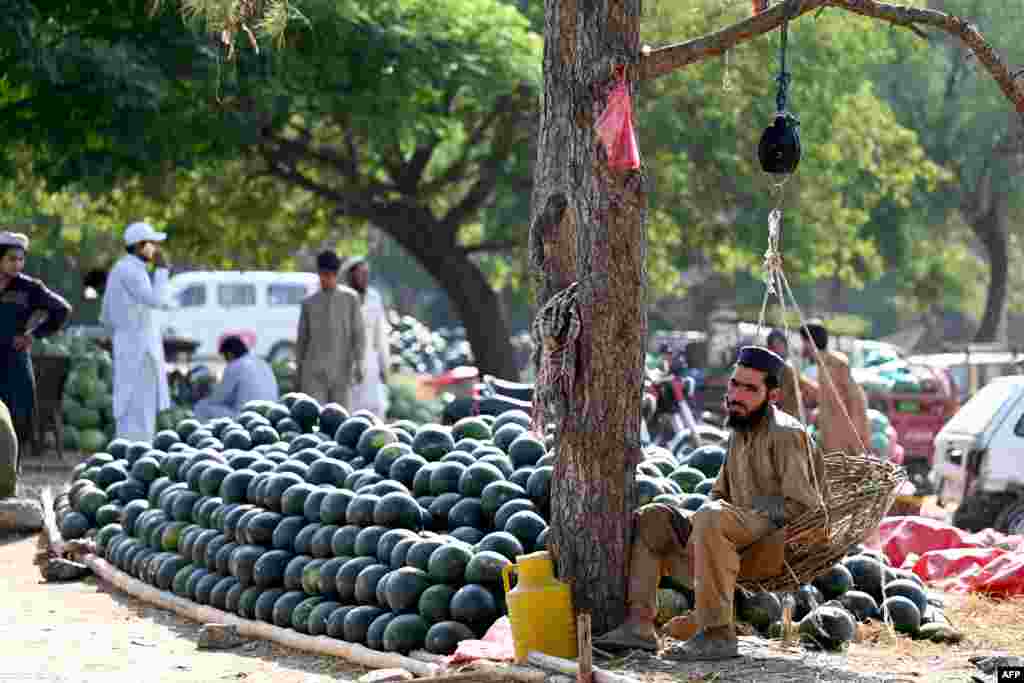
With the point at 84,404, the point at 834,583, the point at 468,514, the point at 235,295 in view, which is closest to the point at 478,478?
the point at 468,514

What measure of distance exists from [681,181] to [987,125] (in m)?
17.7

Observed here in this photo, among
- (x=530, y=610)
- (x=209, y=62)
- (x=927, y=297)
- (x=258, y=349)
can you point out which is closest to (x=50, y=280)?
(x=258, y=349)

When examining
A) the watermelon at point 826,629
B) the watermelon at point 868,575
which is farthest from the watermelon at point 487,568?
the watermelon at point 868,575

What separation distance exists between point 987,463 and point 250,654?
6658mm

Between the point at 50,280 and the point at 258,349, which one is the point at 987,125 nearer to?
the point at 258,349

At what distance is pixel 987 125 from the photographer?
3912 cm

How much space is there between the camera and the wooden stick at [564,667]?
6.96 m

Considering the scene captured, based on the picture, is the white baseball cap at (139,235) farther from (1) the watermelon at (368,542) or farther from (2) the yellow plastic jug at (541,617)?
(2) the yellow plastic jug at (541,617)

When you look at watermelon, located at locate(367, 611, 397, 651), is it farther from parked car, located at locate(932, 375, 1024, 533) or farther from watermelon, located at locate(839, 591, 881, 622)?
parked car, located at locate(932, 375, 1024, 533)

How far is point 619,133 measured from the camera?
7.77 meters

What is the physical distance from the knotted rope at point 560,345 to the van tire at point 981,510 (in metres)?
6.19

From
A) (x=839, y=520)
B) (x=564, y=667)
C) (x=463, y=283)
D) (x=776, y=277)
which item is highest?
(x=463, y=283)

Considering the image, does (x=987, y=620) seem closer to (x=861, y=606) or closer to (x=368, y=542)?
(x=861, y=606)

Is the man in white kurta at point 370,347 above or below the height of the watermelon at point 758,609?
above
